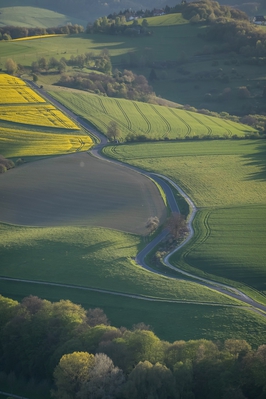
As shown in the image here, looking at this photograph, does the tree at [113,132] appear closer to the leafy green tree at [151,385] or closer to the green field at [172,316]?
the green field at [172,316]

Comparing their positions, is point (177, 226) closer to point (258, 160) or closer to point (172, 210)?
point (172, 210)

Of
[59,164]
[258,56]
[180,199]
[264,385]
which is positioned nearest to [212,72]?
[258,56]

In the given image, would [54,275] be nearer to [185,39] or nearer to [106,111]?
[106,111]

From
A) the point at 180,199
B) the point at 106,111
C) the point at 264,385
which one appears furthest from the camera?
the point at 106,111

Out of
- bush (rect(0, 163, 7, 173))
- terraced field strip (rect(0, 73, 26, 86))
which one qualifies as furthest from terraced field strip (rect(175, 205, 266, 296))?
terraced field strip (rect(0, 73, 26, 86))

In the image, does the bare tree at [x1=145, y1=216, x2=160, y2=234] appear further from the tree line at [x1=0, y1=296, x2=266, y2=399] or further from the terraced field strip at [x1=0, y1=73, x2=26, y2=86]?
the terraced field strip at [x1=0, y1=73, x2=26, y2=86]

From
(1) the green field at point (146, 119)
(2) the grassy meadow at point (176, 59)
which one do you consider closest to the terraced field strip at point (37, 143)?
(1) the green field at point (146, 119)

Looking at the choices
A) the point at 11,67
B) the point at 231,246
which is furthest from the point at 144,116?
the point at 231,246
